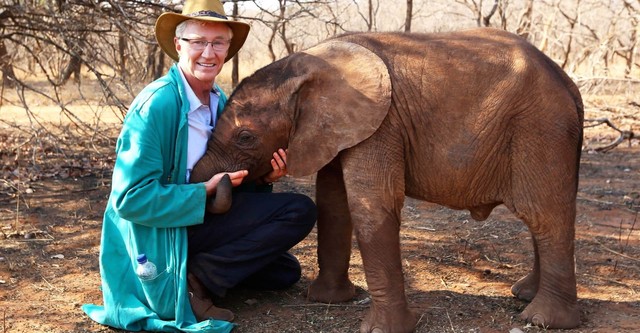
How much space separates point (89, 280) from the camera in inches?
208

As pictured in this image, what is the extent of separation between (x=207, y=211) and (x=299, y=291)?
3.49ft

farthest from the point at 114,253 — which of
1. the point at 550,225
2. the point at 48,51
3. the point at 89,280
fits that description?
the point at 48,51

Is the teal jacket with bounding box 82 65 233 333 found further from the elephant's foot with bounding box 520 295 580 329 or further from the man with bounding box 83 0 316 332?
the elephant's foot with bounding box 520 295 580 329

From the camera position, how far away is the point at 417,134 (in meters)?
4.21

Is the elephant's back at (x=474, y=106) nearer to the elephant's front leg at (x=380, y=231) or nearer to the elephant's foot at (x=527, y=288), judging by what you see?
the elephant's front leg at (x=380, y=231)

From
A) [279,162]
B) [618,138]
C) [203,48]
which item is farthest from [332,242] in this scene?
[618,138]

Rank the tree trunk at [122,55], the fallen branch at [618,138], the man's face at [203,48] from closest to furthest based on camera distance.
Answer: the man's face at [203,48] → the tree trunk at [122,55] → the fallen branch at [618,138]

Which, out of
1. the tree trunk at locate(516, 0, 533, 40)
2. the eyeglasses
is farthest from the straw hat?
the tree trunk at locate(516, 0, 533, 40)

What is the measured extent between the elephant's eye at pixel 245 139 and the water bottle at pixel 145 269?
0.83 meters

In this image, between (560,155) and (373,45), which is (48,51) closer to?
(373,45)

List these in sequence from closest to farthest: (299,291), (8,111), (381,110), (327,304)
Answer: (381,110) → (327,304) → (299,291) → (8,111)

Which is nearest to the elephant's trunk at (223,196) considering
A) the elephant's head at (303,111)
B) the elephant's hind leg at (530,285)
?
the elephant's head at (303,111)

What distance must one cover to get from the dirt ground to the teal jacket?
0.30m

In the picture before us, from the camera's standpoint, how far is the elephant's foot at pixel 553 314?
4.29 meters
